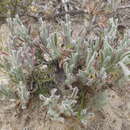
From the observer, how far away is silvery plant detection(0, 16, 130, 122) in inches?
57.4

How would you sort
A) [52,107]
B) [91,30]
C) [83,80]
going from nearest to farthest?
[52,107]
[83,80]
[91,30]

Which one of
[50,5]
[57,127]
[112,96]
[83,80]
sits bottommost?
[57,127]

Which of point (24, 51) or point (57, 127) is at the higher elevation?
point (24, 51)

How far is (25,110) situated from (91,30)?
2.82ft

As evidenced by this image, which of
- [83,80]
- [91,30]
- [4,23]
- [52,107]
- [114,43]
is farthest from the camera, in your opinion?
[4,23]

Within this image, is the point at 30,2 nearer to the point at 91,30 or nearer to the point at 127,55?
the point at 91,30

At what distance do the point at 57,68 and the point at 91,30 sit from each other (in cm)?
52

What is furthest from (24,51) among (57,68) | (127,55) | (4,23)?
(4,23)

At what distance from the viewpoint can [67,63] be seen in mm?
1455

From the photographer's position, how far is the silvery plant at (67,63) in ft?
4.79

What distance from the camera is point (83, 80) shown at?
1.55m

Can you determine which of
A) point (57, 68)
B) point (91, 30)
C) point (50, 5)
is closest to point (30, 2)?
point (50, 5)

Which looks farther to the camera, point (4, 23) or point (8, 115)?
point (4, 23)

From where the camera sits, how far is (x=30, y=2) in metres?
2.38
